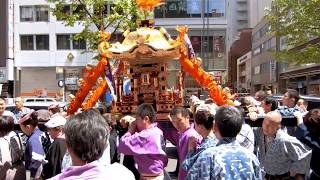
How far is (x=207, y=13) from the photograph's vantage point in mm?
44656

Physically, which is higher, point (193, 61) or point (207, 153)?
point (193, 61)

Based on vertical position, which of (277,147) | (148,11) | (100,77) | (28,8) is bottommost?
(277,147)

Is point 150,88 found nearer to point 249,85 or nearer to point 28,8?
point 28,8

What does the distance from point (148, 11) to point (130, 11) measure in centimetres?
1292

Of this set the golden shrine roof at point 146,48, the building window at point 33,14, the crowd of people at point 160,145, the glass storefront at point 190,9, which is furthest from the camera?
the glass storefront at point 190,9

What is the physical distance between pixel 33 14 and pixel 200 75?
117ft

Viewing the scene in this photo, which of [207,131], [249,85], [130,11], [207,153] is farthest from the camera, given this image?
[249,85]

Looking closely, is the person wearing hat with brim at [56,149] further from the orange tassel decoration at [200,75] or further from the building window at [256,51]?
the building window at [256,51]

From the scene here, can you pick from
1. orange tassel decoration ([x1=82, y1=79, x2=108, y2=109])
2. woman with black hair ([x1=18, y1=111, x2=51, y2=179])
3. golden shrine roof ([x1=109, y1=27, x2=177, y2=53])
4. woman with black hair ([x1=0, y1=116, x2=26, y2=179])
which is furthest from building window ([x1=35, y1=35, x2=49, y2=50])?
woman with black hair ([x1=0, y1=116, x2=26, y2=179])

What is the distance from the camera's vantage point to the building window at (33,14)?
147 feet

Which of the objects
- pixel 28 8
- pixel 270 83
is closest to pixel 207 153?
pixel 28 8

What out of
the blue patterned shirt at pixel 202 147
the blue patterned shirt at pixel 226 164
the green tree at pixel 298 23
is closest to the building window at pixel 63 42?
the green tree at pixel 298 23

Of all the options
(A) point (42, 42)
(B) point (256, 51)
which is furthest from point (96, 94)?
(B) point (256, 51)

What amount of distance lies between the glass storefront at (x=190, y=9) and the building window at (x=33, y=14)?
10.4m
